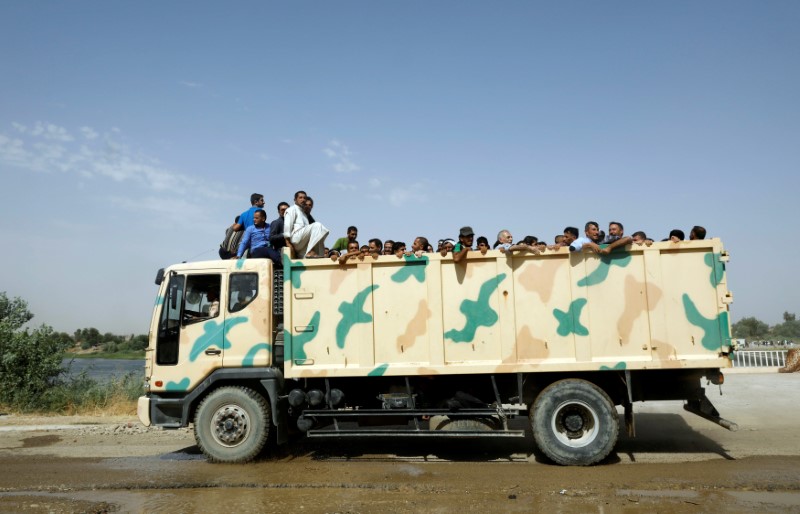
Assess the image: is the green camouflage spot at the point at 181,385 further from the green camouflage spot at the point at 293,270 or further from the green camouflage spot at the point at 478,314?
the green camouflage spot at the point at 478,314

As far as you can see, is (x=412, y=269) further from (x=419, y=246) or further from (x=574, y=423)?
(x=574, y=423)

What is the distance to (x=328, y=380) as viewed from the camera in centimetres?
760

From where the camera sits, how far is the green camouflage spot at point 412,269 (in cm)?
745

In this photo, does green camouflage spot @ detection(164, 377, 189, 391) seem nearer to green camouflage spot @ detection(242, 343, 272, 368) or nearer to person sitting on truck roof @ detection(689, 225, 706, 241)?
green camouflage spot @ detection(242, 343, 272, 368)

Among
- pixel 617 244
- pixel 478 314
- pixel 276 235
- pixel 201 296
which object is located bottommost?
pixel 478 314

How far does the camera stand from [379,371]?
291 inches

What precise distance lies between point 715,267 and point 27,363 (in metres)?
16.0

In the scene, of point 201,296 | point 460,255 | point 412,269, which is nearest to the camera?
point 460,255

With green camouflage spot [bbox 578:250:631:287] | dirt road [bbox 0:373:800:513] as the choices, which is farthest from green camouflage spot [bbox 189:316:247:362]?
green camouflage spot [bbox 578:250:631:287]

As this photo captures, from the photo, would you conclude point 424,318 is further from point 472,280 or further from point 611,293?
point 611,293

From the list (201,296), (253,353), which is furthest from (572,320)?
(201,296)

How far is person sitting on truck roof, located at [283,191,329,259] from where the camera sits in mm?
8133

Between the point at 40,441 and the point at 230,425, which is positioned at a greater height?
the point at 230,425

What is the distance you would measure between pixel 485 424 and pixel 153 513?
3992 millimetres
